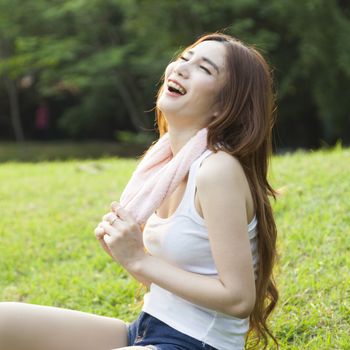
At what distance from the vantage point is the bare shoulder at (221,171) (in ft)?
5.59

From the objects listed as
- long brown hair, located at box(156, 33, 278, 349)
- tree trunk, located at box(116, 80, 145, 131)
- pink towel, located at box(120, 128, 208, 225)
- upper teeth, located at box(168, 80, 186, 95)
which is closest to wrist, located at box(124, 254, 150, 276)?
pink towel, located at box(120, 128, 208, 225)

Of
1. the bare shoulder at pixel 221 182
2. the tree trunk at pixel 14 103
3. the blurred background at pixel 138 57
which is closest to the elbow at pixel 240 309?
the bare shoulder at pixel 221 182

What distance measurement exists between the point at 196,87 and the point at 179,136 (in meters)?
0.16

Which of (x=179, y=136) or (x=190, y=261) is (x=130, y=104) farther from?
(x=190, y=261)

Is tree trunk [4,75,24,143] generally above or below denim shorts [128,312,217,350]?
below

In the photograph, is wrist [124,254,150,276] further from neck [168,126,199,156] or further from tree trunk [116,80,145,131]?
tree trunk [116,80,145,131]

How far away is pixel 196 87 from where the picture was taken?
1.86 m

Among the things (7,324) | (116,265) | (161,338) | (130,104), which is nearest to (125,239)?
(161,338)

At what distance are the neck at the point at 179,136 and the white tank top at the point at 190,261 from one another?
5.3 inches

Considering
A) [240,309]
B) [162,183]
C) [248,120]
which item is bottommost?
[240,309]

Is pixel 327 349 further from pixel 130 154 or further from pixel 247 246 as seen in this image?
pixel 130 154

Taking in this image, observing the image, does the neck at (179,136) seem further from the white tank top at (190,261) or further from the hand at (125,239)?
the hand at (125,239)

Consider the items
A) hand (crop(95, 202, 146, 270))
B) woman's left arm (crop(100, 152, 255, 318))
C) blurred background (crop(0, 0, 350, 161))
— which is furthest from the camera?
blurred background (crop(0, 0, 350, 161))

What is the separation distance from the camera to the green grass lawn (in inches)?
105
